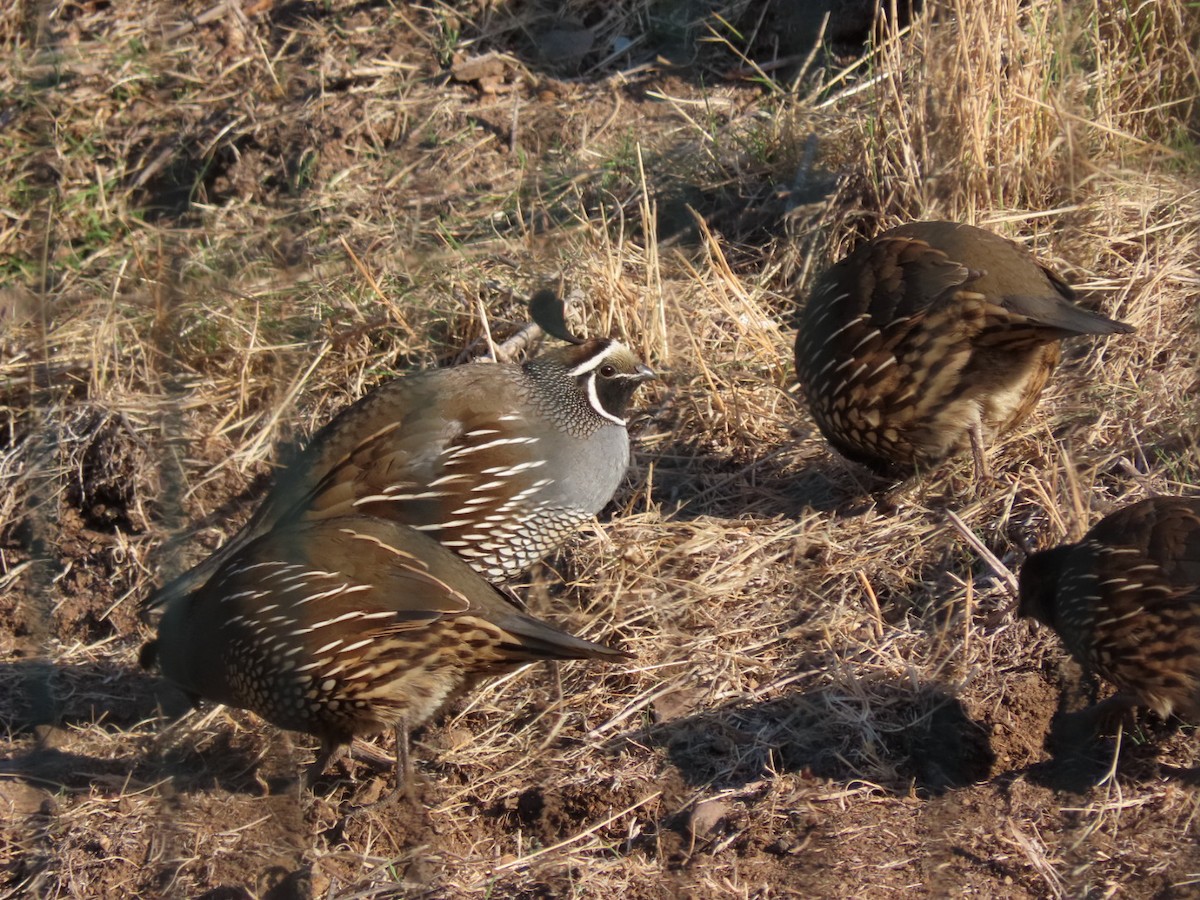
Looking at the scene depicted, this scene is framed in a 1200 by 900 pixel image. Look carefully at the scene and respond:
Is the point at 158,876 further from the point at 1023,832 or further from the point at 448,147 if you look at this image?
the point at 448,147

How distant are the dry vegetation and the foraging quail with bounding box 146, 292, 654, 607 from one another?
295 millimetres

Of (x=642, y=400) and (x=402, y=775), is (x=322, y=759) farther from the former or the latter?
(x=642, y=400)

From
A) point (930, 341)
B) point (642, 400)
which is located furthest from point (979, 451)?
point (642, 400)

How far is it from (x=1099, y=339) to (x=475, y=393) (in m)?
2.28

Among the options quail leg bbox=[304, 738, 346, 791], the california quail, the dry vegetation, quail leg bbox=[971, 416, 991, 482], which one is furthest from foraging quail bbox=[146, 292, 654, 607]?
quail leg bbox=[971, 416, 991, 482]

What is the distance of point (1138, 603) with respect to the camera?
10.9 ft

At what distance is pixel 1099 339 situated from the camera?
486cm

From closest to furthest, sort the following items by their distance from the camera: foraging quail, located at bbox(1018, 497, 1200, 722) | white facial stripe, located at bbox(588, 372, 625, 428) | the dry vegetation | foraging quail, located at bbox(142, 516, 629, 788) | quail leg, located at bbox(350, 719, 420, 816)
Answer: foraging quail, located at bbox(1018, 497, 1200, 722) < the dry vegetation < foraging quail, located at bbox(142, 516, 629, 788) < quail leg, located at bbox(350, 719, 420, 816) < white facial stripe, located at bbox(588, 372, 625, 428)

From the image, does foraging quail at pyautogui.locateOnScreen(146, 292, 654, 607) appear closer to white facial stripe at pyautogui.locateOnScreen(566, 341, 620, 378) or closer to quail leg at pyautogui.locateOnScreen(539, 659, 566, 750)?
white facial stripe at pyautogui.locateOnScreen(566, 341, 620, 378)

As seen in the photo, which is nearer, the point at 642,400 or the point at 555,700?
the point at 555,700

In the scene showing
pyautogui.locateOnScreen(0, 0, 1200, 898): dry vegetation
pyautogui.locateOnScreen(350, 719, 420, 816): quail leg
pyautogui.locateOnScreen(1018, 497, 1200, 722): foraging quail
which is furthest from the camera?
pyautogui.locateOnScreen(350, 719, 420, 816): quail leg

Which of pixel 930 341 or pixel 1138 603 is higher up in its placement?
pixel 930 341

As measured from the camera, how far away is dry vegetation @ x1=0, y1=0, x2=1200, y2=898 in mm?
3486

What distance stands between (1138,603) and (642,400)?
2354 millimetres
